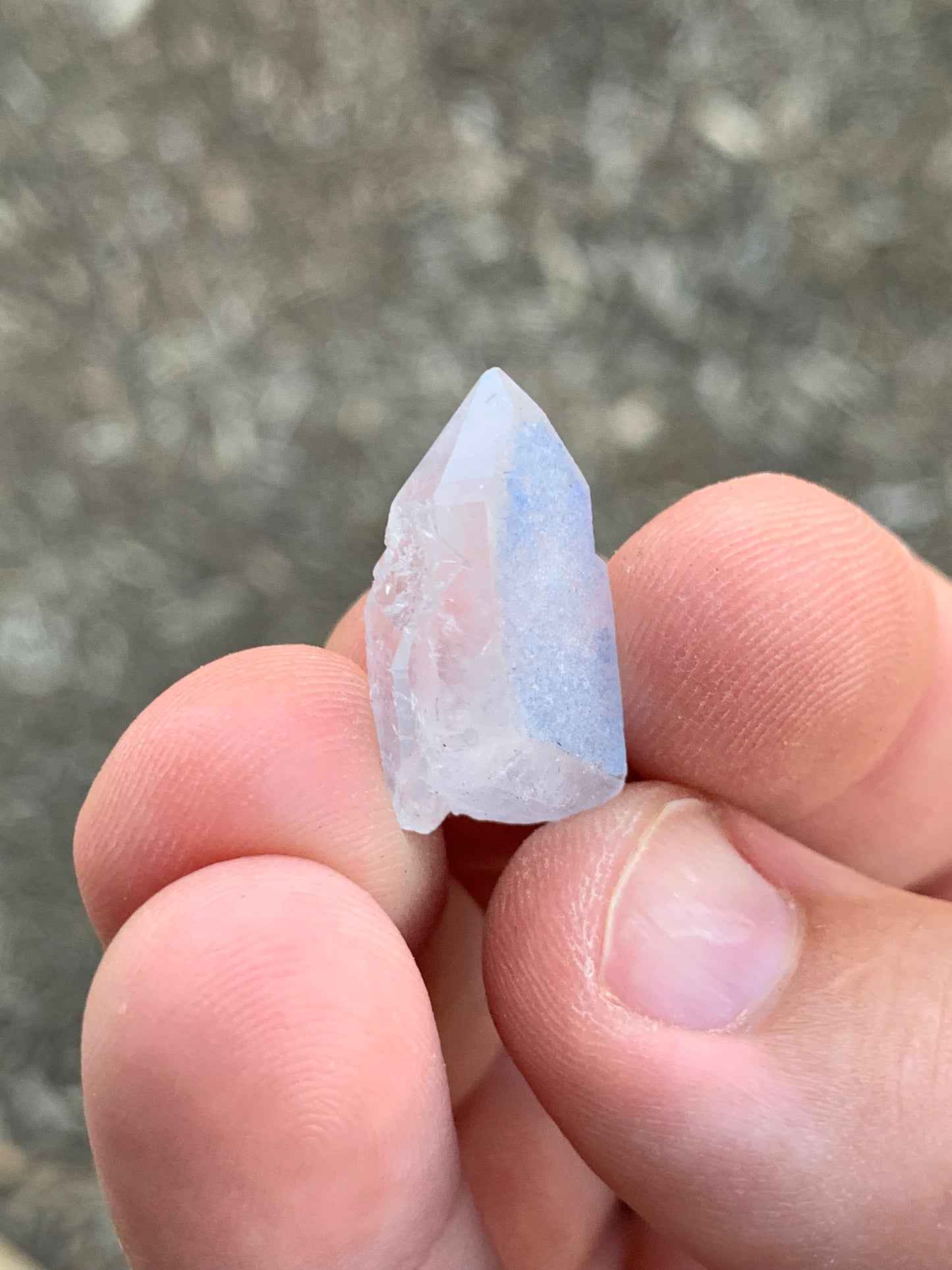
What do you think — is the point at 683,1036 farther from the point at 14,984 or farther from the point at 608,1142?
the point at 14,984

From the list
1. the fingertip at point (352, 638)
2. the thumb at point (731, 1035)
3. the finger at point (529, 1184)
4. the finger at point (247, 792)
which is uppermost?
the finger at point (247, 792)

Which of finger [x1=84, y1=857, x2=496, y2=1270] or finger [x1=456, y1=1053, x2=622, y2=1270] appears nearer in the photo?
finger [x1=84, y1=857, x2=496, y2=1270]

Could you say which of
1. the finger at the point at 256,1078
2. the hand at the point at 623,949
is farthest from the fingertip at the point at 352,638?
the finger at the point at 256,1078

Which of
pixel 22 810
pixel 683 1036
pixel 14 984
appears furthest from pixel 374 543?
pixel 683 1036

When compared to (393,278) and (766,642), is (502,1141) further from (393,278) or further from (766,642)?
(393,278)

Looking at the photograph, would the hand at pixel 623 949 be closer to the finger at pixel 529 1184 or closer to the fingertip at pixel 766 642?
the fingertip at pixel 766 642

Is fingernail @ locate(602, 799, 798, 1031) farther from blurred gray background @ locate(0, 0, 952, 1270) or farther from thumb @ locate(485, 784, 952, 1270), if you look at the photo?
blurred gray background @ locate(0, 0, 952, 1270)

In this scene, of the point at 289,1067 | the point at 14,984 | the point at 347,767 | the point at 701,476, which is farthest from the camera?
the point at 701,476

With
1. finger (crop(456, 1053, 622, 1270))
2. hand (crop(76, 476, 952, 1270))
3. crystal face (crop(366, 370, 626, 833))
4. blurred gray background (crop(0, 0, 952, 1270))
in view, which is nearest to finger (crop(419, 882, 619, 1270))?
finger (crop(456, 1053, 622, 1270))
